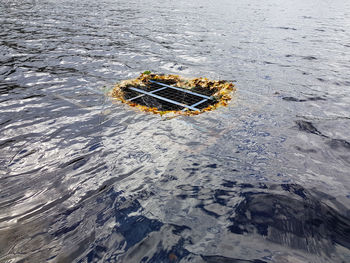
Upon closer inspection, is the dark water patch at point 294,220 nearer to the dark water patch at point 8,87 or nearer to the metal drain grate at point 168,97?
the metal drain grate at point 168,97

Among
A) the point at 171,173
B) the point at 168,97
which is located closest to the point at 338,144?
the point at 171,173

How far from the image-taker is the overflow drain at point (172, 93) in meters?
4.39

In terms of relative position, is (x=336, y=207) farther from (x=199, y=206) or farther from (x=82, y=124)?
(x=82, y=124)

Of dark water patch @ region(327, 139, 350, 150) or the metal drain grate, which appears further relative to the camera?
the metal drain grate

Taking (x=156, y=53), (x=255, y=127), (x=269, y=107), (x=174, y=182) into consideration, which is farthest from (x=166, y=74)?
(x=174, y=182)

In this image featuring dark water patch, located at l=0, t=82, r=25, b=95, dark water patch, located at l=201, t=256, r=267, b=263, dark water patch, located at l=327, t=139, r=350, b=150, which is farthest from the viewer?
dark water patch, located at l=0, t=82, r=25, b=95

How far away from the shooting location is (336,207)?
2.26m

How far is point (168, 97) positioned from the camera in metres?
4.86

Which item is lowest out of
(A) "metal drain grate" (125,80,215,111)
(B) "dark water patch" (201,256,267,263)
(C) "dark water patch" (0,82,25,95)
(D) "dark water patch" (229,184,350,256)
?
(A) "metal drain grate" (125,80,215,111)

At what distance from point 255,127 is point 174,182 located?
1.70 m

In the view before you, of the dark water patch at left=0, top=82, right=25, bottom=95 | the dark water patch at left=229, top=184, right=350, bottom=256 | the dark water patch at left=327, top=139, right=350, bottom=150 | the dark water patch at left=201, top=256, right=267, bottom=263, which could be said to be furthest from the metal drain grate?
the dark water patch at left=201, top=256, right=267, bottom=263

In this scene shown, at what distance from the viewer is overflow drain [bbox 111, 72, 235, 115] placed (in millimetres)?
4395

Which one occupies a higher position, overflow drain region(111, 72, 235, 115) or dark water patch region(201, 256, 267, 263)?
dark water patch region(201, 256, 267, 263)

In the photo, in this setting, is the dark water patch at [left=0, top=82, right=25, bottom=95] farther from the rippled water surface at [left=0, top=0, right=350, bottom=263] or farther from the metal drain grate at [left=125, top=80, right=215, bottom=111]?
the metal drain grate at [left=125, top=80, right=215, bottom=111]
